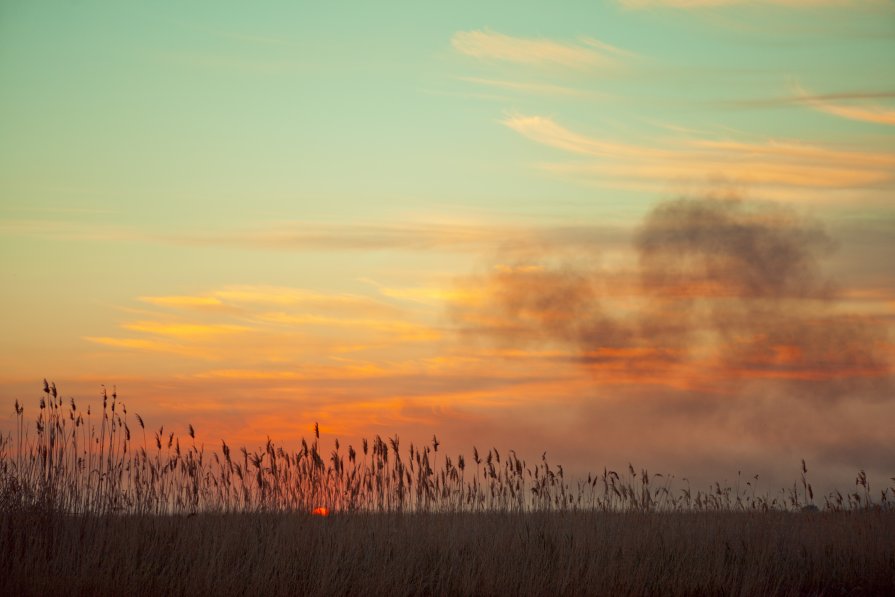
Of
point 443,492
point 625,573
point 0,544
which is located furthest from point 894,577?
point 0,544

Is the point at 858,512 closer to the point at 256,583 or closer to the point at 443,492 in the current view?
the point at 443,492

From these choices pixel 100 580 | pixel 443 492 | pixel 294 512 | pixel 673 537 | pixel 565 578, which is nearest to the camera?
pixel 100 580

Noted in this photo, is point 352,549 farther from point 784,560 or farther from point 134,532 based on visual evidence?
point 784,560

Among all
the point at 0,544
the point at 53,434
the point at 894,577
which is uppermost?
the point at 53,434

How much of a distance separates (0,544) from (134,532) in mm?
1763

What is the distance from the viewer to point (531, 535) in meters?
14.7

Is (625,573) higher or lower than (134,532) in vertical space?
lower

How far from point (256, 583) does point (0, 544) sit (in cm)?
377

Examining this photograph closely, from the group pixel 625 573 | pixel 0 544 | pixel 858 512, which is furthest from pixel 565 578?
pixel 858 512

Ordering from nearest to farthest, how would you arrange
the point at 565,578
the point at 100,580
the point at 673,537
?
the point at 100,580, the point at 565,578, the point at 673,537

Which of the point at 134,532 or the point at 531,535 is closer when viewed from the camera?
the point at 134,532

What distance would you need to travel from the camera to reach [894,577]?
13844 mm

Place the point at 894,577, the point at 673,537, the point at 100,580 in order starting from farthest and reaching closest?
the point at 673,537
the point at 894,577
the point at 100,580

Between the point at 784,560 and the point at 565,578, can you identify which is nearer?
the point at 565,578
